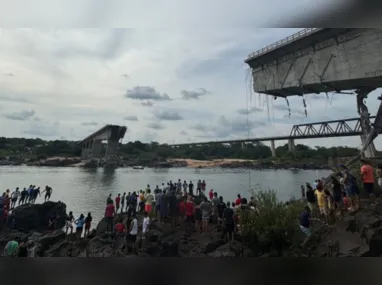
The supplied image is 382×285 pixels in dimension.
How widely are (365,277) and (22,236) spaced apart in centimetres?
1127

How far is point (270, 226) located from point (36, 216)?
11.0 meters

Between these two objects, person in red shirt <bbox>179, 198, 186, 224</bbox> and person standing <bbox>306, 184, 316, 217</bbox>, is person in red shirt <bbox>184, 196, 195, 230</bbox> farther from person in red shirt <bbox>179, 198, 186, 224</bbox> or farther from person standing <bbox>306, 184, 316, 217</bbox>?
person standing <bbox>306, 184, 316, 217</bbox>

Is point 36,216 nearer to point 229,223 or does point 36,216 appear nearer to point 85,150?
point 229,223

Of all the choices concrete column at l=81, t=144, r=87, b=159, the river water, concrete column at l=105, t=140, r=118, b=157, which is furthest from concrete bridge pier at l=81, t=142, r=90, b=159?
the river water

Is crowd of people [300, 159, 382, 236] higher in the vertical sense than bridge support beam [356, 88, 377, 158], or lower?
lower

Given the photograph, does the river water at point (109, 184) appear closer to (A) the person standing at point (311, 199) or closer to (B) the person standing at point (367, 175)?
(A) the person standing at point (311, 199)

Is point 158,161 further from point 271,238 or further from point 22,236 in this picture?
point 271,238

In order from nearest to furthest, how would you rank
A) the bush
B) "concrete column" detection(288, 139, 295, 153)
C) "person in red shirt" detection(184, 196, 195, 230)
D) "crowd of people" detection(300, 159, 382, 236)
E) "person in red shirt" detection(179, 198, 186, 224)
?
the bush, "crowd of people" detection(300, 159, 382, 236), "person in red shirt" detection(184, 196, 195, 230), "person in red shirt" detection(179, 198, 186, 224), "concrete column" detection(288, 139, 295, 153)

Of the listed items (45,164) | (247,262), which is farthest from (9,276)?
(45,164)

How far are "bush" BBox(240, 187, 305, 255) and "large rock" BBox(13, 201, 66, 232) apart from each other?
1003 cm

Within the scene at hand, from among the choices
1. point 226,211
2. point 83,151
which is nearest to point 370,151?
point 226,211

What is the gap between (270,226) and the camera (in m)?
6.63

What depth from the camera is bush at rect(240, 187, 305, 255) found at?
257 inches

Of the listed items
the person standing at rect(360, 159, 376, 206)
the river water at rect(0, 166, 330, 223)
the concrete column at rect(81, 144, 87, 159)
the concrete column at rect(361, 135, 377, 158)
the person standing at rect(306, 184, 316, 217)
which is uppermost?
the concrete column at rect(81, 144, 87, 159)
